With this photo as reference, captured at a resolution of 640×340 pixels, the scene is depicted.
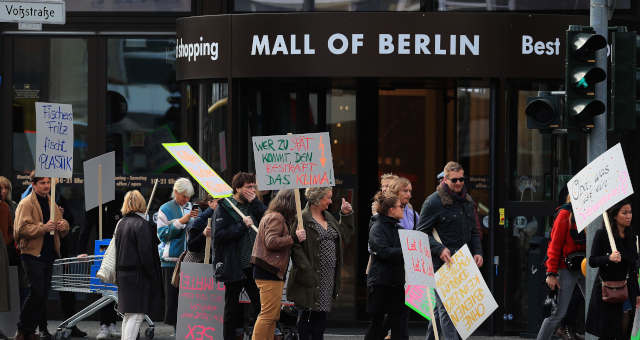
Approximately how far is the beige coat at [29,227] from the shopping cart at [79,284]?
0.54m

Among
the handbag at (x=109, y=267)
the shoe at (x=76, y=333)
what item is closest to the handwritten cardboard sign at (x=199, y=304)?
the handbag at (x=109, y=267)

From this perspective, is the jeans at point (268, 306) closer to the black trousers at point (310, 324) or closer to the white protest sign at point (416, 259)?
the black trousers at point (310, 324)

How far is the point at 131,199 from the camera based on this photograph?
11.2 meters

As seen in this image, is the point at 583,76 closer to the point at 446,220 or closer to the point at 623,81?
the point at 623,81

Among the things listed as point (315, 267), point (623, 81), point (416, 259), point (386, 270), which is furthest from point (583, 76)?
point (315, 267)

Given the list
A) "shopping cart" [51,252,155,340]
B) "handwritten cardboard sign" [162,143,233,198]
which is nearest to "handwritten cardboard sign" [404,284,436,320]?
"handwritten cardboard sign" [162,143,233,198]

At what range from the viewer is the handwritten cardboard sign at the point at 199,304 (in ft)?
36.9

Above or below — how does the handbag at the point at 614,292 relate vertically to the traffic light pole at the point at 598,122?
below

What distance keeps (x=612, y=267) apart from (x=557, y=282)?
0.91m

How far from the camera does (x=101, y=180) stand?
12688mm

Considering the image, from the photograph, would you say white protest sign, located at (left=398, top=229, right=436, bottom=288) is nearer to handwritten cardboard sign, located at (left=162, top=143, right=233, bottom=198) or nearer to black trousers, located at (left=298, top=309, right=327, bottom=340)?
→ black trousers, located at (left=298, top=309, right=327, bottom=340)

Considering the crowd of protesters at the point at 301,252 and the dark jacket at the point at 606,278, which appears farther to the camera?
the crowd of protesters at the point at 301,252

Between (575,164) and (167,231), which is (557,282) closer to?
(575,164)

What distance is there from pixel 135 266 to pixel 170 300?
1.61 m
